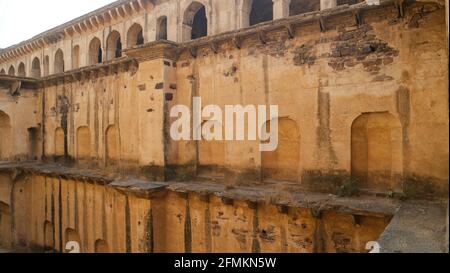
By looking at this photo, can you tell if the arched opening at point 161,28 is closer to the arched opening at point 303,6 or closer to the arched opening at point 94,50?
the arched opening at point 94,50

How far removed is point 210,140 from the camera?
28.0 feet

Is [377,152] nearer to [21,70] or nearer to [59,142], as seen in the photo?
[59,142]

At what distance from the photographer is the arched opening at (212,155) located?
8344 mm

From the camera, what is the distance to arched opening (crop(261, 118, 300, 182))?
7.29m

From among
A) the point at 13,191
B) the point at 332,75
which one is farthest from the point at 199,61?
the point at 13,191

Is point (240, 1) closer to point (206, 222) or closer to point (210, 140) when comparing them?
point (210, 140)

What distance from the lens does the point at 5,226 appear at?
46.4ft

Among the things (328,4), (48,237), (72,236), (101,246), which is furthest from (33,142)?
(328,4)

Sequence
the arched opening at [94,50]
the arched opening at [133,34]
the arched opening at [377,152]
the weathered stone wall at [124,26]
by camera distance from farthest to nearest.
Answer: the arched opening at [94,50], the arched opening at [133,34], the weathered stone wall at [124,26], the arched opening at [377,152]

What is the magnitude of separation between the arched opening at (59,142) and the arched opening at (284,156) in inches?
400

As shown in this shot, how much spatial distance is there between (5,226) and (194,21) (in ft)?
41.2

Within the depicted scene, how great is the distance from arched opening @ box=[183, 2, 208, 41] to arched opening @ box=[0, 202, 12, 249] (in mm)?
11247

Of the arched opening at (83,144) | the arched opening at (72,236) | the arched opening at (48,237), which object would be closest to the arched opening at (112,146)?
the arched opening at (83,144)

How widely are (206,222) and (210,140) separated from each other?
2.19m
